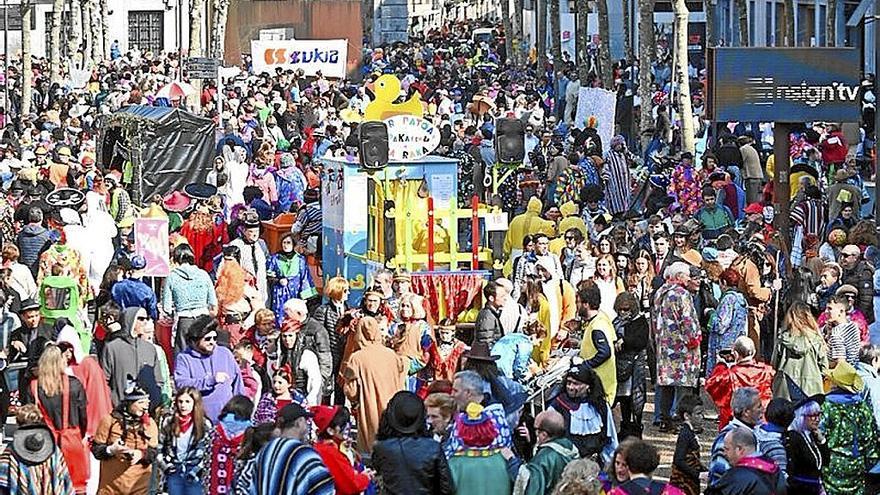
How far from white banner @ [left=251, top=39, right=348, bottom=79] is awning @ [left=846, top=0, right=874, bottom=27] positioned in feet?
Result: 36.0

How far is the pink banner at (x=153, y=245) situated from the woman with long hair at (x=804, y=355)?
5868 mm

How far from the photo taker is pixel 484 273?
18.5 m

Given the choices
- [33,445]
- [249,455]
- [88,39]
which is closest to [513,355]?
[249,455]

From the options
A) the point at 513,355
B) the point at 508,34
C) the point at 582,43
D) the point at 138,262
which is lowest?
the point at 513,355

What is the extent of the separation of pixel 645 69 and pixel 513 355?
2076cm

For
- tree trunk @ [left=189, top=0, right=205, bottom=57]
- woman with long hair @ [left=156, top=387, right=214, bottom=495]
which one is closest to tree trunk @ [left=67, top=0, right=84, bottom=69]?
tree trunk @ [left=189, top=0, right=205, bottom=57]

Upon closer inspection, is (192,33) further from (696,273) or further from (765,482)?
(765,482)

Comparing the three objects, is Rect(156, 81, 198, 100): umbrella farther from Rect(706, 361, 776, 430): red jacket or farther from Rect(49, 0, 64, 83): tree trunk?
Rect(706, 361, 776, 430): red jacket

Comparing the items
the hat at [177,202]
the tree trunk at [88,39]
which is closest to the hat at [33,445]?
the hat at [177,202]

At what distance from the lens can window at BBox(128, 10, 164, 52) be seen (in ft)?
267

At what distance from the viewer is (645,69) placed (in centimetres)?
3384

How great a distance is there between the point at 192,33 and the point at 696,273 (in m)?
29.2

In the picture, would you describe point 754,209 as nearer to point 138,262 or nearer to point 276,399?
point 138,262

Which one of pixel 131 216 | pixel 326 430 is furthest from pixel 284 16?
pixel 326 430
